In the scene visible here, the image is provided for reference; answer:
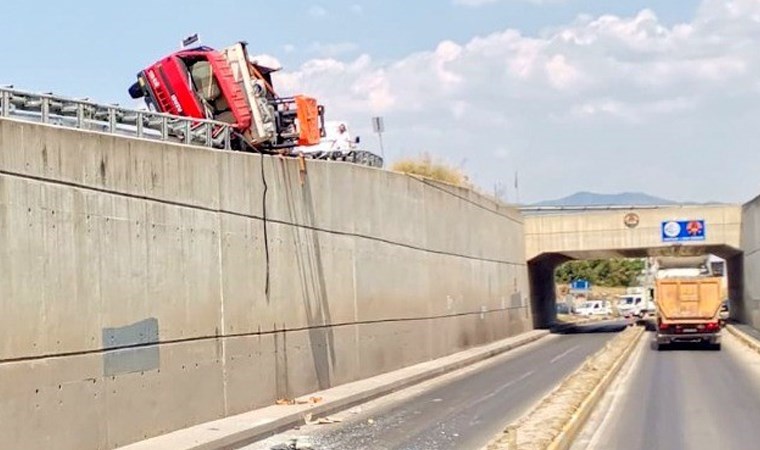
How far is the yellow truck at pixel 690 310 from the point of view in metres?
40.6

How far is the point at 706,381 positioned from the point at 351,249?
9.49 m

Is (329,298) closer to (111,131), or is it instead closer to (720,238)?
(111,131)

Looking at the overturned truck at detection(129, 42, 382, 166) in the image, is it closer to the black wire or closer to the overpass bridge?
the black wire

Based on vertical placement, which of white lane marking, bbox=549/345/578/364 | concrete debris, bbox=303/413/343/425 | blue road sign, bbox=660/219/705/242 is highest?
blue road sign, bbox=660/219/705/242

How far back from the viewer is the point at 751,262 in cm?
5406

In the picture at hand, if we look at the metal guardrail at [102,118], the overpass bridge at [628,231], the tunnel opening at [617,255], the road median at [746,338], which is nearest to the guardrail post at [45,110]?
the metal guardrail at [102,118]

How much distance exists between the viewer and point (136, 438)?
15.9 m

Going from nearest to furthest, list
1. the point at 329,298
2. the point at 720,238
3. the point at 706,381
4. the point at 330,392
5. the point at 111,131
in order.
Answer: the point at 111,131 → the point at 330,392 → the point at 329,298 → the point at 706,381 → the point at 720,238

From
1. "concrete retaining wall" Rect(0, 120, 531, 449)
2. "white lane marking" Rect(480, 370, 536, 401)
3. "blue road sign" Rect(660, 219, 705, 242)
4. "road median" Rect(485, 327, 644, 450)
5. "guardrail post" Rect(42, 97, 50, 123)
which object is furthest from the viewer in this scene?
"blue road sign" Rect(660, 219, 705, 242)

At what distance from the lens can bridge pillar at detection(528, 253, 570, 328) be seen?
6621 centimetres

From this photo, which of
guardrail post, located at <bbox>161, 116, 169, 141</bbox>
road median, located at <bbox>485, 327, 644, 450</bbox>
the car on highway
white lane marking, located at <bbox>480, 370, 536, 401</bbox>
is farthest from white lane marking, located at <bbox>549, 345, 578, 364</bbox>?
the car on highway

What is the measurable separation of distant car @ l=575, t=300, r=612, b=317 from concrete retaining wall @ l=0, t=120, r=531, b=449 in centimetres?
6796

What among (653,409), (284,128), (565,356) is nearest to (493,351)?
(565,356)

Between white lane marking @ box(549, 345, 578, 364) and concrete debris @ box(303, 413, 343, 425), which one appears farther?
white lane marking @ box(549, 345, 578, 364)
